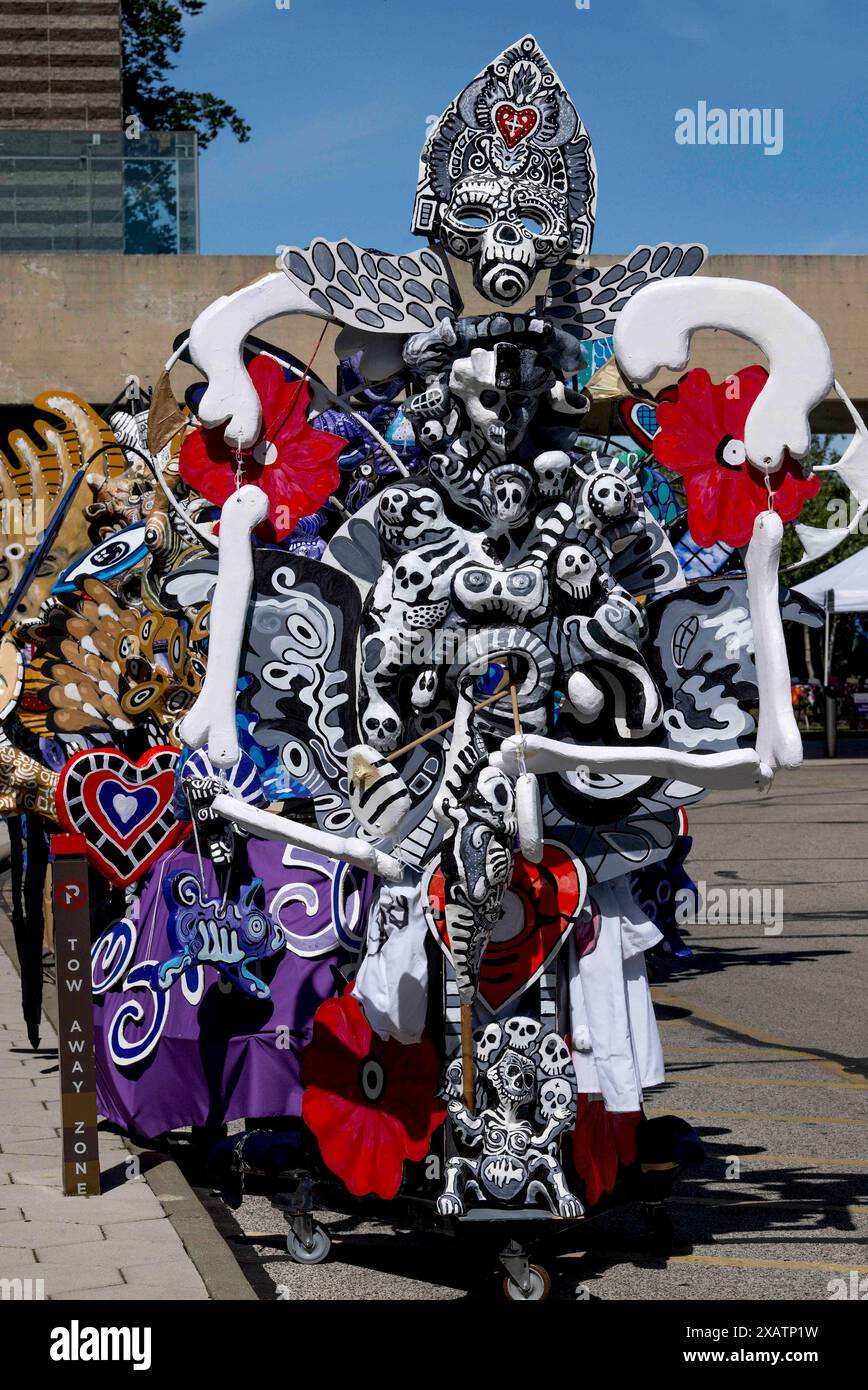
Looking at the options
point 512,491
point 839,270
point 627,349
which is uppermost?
point 839,270

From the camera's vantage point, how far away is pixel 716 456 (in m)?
5.54

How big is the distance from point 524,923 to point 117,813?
254 cm

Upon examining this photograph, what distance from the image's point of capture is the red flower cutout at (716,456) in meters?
5.49

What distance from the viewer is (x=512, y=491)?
5418mm

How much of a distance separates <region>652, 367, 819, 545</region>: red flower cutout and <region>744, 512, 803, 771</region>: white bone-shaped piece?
0.11 metres

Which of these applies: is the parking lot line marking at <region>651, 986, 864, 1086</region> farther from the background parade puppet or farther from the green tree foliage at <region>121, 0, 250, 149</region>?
the green tree foliage at <region>121, 0, 250, 149</region>

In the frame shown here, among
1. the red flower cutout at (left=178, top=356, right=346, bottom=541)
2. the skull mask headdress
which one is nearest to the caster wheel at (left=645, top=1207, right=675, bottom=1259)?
the red flower cutout at (left=178, top=356, right=346, bottom=541)

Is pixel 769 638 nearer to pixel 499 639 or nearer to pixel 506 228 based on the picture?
pixel 499 639

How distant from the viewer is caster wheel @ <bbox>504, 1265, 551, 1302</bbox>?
5324 millimetres

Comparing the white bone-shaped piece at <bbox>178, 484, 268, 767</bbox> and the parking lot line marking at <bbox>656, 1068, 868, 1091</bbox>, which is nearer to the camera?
the white bone-shaped piece at <bbox>178, 484, 268, 767</bbox>

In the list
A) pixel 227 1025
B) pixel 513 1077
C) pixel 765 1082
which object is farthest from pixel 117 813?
pixel 765 1082
